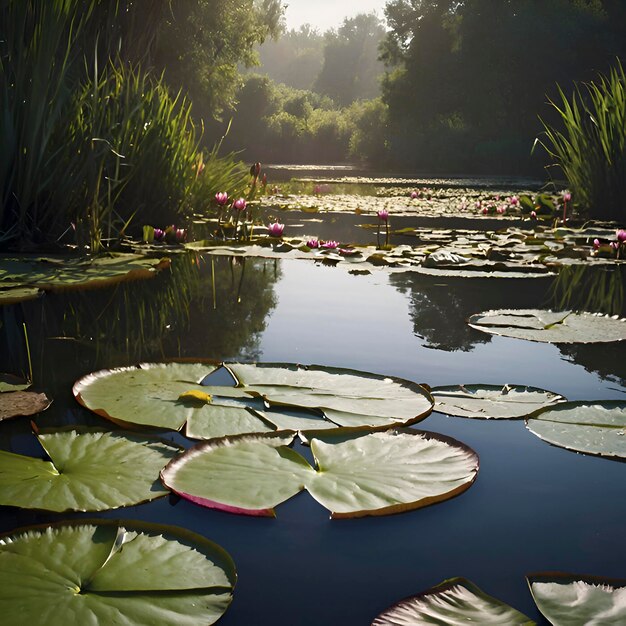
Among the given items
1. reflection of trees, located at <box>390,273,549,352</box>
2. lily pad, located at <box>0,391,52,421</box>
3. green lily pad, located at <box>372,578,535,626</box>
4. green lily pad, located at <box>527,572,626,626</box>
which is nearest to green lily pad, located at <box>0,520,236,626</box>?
green lily pad, located at <box>372,578,535,626</box>

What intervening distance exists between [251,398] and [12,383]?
1.80 feet

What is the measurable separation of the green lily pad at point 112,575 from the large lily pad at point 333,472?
13 cm

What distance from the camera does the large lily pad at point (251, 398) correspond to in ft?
4.48

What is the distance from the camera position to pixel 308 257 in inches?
150

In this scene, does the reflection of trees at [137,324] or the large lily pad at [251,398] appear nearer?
the large lily pad at [251,398]

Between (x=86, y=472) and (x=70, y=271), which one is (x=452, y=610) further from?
(x=70, y=271)

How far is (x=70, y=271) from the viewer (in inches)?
119

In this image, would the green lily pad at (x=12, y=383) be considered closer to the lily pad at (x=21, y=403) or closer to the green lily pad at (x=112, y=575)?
the lily pad at (x=21, y=403)

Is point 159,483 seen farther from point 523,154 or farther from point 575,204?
point 523,154

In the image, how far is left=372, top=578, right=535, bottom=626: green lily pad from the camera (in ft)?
2.51

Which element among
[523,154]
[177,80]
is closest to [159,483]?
[177,80]

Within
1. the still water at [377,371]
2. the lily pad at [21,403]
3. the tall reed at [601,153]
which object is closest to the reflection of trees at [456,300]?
the still water at [377,371]

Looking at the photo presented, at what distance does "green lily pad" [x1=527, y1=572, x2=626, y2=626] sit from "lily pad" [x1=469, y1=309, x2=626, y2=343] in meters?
1.35

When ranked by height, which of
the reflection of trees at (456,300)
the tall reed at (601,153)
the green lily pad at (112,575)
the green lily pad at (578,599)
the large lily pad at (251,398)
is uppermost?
the tall reed at (601,153)
